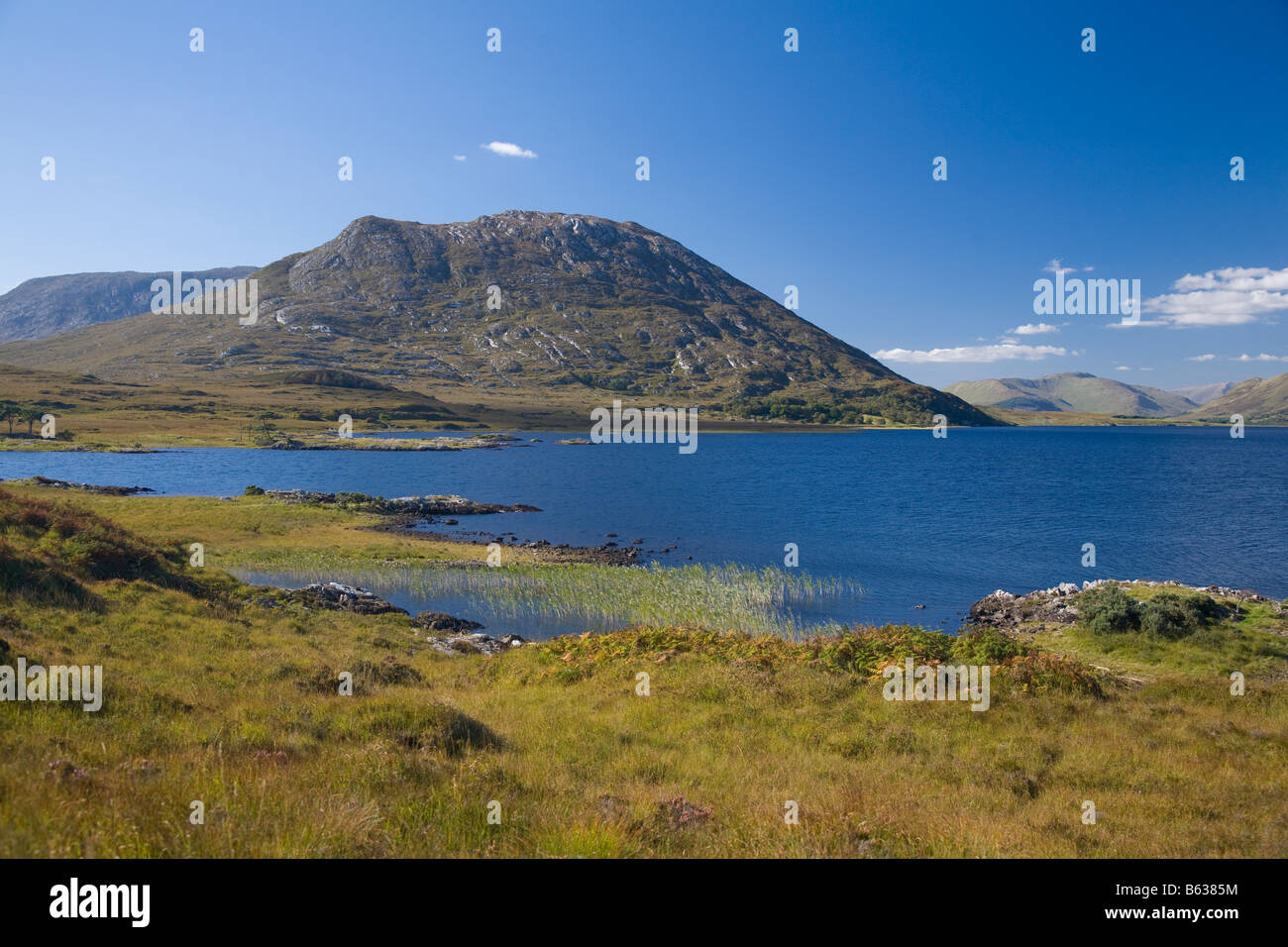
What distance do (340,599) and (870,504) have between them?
63431mm

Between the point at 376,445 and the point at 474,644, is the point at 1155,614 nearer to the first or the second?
the point at 474,644

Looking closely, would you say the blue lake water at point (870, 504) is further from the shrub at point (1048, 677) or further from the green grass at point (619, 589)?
the shrub at point (1048, 677)

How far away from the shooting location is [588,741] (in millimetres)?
13977

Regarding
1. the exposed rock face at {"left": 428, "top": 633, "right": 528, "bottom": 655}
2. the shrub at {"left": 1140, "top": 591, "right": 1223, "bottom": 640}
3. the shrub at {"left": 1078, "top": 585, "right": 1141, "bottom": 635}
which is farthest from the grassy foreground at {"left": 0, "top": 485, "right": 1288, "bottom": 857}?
the shrub at {"left": 1078, "top": 585, "right": 1141, "bottom": 635}

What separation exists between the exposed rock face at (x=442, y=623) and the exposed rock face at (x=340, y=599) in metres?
1.72

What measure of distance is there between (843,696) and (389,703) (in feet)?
40.1

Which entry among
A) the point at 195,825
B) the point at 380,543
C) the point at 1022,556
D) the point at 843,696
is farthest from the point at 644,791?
the point at 1022,556

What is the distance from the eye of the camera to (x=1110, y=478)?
4274 inches

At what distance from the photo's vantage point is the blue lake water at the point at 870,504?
1898 inches

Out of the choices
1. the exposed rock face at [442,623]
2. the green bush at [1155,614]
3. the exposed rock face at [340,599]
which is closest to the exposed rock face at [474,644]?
the exposed rock face at [442,623]

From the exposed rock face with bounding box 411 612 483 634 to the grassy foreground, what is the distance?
192 inches

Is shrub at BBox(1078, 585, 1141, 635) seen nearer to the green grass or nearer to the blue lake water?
the blue lake water

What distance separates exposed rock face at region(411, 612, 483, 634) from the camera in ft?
105

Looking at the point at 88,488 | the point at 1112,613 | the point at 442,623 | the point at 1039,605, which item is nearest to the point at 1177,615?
the point at 1112,613
